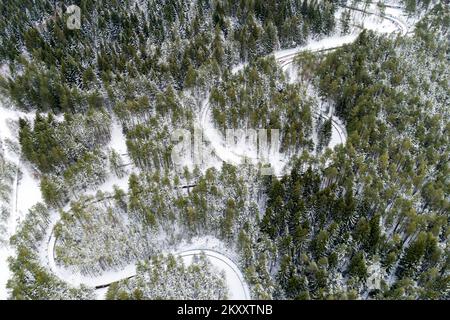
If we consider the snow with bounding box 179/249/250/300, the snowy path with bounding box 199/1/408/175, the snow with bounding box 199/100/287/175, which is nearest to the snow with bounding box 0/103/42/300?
the snow with bounding box 179/249/250/300

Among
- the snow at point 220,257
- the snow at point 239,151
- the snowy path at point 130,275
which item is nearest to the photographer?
the snow at point 220,257

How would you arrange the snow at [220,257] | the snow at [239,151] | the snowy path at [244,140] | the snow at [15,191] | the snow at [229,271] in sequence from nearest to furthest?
the snow at [229,271], the snow at [220,257], the snow at [15,191], the snow at [239,151], the snowy path at [244,140]

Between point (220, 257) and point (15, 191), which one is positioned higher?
point (15, 191)

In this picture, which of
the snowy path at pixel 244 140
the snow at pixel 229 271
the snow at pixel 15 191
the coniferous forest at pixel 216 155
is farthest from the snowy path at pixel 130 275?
the snowy path at pixel 244 140

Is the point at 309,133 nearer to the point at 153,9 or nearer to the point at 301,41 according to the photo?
the point at 301,41

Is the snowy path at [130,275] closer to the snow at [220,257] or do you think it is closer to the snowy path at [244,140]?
the snow at [220,257]

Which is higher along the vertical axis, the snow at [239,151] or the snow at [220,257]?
the snow at [239,151]

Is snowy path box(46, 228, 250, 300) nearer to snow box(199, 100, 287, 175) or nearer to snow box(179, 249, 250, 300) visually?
snow box(179, 249, 250, 300)

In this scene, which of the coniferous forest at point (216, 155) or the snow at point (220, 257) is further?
the snow at point (220, 257)

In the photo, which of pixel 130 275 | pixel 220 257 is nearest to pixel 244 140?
pixel 220 257

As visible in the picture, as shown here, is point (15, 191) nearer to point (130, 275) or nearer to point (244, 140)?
point (130, 275)

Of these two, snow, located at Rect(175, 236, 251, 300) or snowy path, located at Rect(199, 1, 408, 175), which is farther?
snowy path, located at Rect(199, 1, 408, 175)
